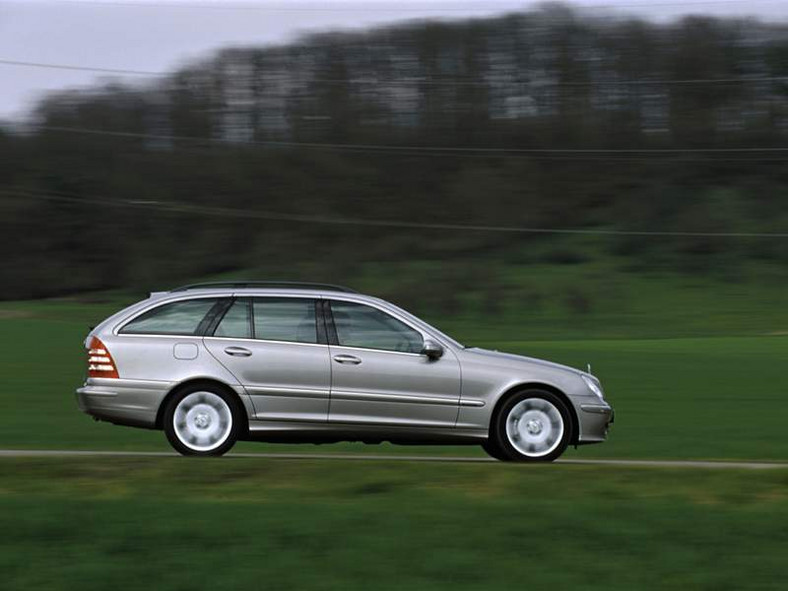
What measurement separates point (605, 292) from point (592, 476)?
44000mm

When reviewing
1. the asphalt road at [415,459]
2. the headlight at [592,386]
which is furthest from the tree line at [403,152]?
the headlight at [592,386]

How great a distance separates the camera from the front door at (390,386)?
10984 millimetres

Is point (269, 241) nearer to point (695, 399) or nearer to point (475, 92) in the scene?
point (475, 92)

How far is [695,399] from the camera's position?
63.7 feet

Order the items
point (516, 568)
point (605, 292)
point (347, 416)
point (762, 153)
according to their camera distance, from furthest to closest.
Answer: point (762, 153), point (605, 292), point (347, 416), point (516, 568)

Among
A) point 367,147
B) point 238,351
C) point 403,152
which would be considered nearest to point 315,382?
point 238,351

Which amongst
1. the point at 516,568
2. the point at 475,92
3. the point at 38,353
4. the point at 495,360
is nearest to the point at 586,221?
the point at 475,92

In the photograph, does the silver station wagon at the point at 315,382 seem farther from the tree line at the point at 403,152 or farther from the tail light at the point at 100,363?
the tree line at the point at 403,152

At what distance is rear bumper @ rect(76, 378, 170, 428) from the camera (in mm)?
10898

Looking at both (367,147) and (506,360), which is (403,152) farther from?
(506,360)

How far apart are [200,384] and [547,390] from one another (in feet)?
9.81

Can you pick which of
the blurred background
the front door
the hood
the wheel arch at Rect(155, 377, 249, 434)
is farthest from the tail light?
the blurred background

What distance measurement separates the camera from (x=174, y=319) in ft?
36.7

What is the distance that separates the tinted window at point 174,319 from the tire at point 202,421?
1.81ft
